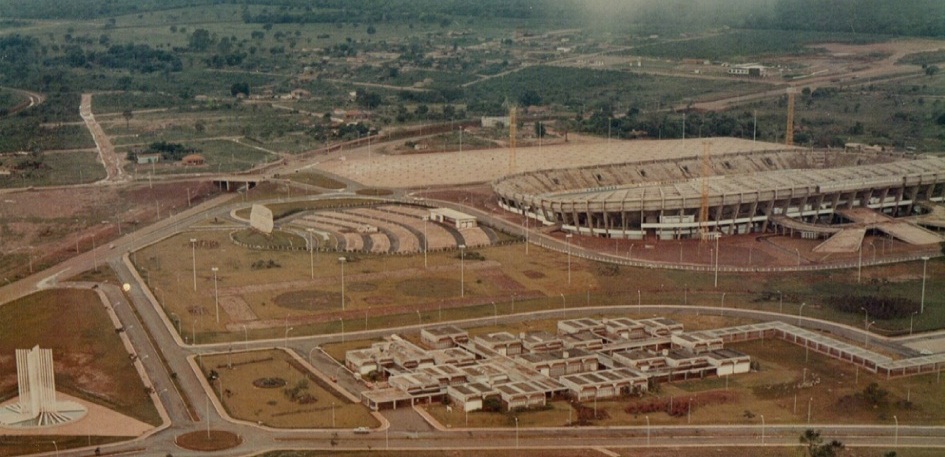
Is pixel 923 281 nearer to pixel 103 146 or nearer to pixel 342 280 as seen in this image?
pixel 342 280

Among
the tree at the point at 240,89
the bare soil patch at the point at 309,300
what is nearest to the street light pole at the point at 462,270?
the bare soil patch at the point at 309,300

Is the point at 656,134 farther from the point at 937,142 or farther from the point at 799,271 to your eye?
the point at 799,271

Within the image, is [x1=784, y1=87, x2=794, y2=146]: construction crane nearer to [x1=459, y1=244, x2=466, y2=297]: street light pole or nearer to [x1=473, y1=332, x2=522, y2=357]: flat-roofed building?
[x1=459, y1=244, x2=466, y2=297]: street light pole

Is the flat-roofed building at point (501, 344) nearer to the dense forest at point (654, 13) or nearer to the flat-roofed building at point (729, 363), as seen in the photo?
the flat-roofed building at point (729, 363)

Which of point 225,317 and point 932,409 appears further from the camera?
point 225,317

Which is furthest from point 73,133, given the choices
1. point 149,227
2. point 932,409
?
point 932,409

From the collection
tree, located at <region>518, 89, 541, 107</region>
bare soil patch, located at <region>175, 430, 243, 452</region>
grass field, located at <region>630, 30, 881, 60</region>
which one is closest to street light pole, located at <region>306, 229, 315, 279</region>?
bare soil patch, located at <region>175, 430, 243, 452</region>
